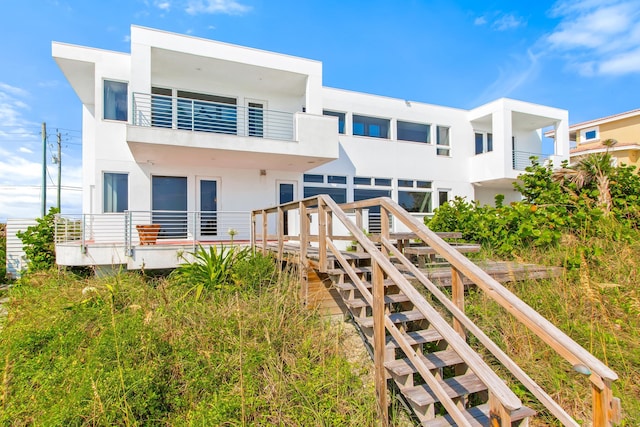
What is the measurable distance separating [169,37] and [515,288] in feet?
33.3

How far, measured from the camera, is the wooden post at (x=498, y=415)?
177cm

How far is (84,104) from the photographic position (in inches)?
443

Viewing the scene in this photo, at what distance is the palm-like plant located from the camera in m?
6.93

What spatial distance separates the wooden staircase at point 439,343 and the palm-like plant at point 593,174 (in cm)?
514

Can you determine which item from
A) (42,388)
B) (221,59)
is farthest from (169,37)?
(42,388)

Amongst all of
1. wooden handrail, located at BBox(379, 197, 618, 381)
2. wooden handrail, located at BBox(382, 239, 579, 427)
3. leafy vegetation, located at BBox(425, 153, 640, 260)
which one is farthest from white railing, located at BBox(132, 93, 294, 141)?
wooden handrail, located at BBox(382, 239, 579, 427)

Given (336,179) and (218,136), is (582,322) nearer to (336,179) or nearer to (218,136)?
(218,136)

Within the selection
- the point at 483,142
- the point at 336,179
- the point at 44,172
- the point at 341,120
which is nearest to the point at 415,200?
the point at 336,179

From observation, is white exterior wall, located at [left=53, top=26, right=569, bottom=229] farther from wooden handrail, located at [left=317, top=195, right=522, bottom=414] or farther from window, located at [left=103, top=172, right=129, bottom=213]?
wooden handrail, located at [left=317, top=195, right=522, bottom=414]

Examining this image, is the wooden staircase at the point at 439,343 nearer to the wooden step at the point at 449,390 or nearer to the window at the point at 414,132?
the wooden step at the point at 449,390

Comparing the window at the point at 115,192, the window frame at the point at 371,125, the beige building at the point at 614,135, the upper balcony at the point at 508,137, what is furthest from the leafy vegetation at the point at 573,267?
the beige building at the point at 614,135

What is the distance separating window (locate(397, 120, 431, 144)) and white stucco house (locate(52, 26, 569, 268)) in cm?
12

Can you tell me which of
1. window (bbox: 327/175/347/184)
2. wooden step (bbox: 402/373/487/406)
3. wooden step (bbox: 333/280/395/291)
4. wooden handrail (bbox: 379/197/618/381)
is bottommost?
wooden step (bbox: 402/373/487/406)

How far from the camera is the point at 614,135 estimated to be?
2322 centimetres
